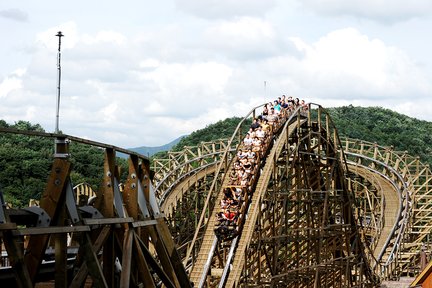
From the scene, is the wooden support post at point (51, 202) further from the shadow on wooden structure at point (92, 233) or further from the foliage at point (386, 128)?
the foliage at point (386, 128)

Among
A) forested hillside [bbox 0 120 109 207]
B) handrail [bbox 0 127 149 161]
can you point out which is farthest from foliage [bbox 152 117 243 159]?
handrail [bbox 0 127 149 161]

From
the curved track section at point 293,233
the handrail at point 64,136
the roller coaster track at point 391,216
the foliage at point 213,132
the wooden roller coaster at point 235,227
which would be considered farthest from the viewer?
the foliage at point 213,132

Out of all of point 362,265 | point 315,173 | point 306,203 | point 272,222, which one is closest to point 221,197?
point 272,222

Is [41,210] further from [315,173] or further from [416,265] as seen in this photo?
[416,265]

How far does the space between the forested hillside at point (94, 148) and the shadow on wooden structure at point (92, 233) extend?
4.50 ft

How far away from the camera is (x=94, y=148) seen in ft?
145

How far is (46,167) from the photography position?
33688mm

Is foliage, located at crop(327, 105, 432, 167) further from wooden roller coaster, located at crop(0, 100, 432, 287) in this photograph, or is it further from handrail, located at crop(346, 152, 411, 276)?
handrail, located at crop(346, 152, 411, 276)

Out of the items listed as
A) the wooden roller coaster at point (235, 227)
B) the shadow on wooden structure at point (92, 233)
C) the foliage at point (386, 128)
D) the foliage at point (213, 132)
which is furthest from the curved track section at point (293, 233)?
the foliage at point (386, 128)

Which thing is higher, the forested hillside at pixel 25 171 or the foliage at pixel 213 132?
→ the foliage at pixel 213 132

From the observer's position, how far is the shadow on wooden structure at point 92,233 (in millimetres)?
7371

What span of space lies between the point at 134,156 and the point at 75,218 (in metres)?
1.89

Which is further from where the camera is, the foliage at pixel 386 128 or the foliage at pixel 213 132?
the foliage at pixel 386 128

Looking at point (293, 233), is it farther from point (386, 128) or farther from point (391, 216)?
point (386, 128)
